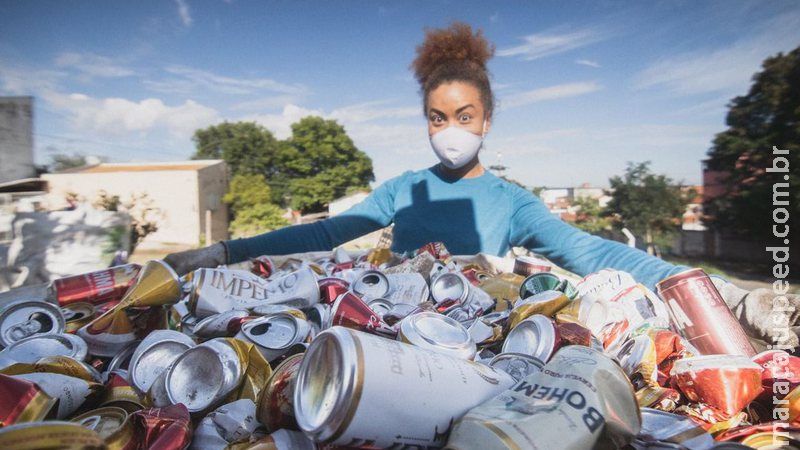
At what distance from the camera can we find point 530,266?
1.71 m

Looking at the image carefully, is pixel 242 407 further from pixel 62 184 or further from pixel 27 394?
pixel 62 184

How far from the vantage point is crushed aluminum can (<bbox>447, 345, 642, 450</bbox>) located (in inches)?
21.4

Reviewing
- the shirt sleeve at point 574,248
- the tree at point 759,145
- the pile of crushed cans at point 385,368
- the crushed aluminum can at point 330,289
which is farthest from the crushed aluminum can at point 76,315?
the tree at point 759,145

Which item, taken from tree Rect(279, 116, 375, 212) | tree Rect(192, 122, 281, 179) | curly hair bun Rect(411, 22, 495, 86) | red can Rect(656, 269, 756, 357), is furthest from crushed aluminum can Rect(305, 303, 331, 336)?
tree Rect(192, 122, 281, 179)

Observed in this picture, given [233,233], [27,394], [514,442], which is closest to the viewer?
[514,442]

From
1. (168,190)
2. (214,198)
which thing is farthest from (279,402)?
(214,198)

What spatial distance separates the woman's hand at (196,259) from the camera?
1.71 m

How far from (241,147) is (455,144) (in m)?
42.0

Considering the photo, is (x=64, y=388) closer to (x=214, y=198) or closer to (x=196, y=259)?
(x=196, y=259)

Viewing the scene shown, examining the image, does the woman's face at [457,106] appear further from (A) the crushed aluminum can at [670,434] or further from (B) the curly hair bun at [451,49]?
(A) the crushed aluminum can at [670,434]

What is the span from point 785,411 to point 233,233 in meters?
27.3

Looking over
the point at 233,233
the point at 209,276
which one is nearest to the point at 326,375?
the point at 209,276

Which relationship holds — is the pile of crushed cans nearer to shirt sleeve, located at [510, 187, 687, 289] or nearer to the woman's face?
shirt sleeve, located at [510, 187, 687, 289]

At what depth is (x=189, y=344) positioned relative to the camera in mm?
995
